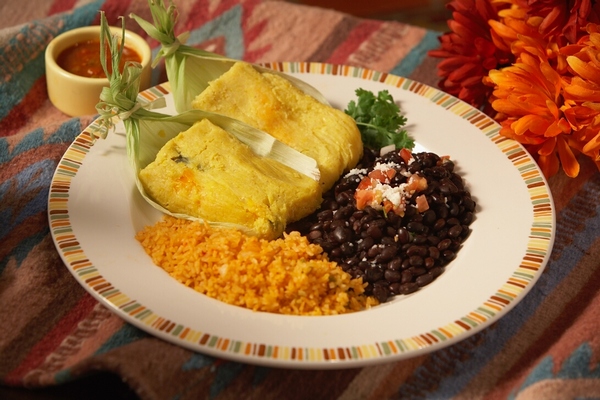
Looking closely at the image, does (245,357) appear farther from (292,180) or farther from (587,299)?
(587,299)

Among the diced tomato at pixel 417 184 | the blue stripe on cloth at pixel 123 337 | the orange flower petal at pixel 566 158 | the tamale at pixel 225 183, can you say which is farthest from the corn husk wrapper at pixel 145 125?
the orange flower petal at pixel 566 158

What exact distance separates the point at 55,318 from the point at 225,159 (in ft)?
4.09

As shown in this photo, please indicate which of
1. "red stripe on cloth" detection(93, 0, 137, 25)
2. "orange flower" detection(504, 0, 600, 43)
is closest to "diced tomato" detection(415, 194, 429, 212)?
"orange flower" detection(504, 0, 600, 43)

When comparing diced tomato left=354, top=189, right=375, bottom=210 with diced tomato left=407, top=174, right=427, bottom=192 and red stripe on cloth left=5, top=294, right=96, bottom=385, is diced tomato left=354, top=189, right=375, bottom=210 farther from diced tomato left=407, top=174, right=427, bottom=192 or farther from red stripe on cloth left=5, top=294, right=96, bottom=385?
red stripe on cloth left=5, top=294, right=96, bottom=385

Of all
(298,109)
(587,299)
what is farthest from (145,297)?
(587,299)

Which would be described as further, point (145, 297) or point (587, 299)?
point (587, 299)

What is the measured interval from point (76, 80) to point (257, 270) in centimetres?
224

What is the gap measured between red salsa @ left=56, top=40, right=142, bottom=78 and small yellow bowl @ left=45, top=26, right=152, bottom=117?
3 centimetres

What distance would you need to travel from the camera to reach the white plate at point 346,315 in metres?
2.88

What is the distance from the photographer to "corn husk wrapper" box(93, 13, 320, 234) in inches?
151

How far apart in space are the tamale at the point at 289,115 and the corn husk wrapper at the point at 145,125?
0.10 metres

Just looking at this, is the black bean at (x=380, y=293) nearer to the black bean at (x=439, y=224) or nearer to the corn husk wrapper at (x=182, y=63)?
the black bean at (x=439, y=224)

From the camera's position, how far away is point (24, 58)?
5004 millimetres

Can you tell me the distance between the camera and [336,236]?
140 inches
